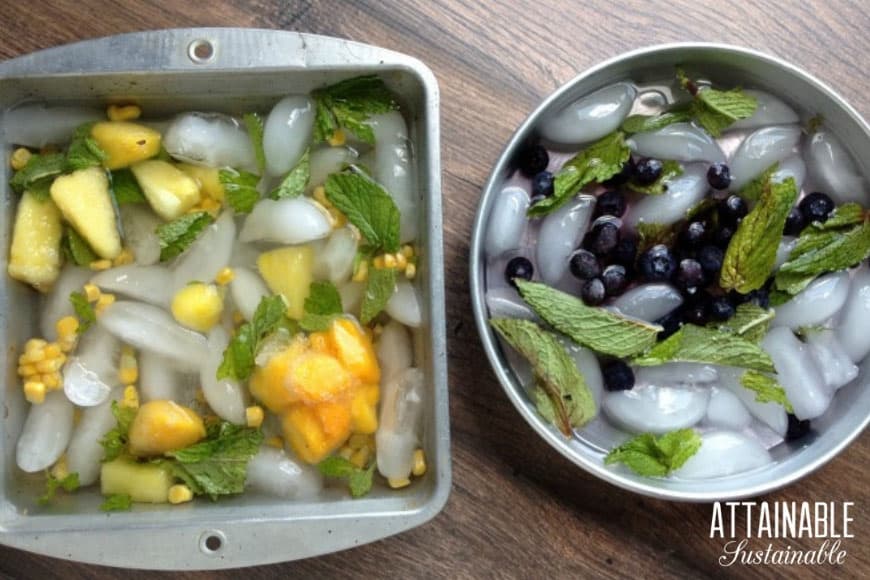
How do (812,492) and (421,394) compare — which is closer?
(421,394)

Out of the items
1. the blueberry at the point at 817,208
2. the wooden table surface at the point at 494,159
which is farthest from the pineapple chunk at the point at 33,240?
the blueberry at the point at 817,208

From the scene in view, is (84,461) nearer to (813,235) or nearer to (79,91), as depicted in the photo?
(79,91)

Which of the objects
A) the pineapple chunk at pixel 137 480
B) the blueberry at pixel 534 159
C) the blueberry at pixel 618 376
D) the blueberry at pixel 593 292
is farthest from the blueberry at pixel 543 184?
the pineapple chunk at pixel 137 480

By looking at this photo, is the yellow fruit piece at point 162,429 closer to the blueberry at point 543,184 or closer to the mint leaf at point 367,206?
the mint leaf at point 367,206

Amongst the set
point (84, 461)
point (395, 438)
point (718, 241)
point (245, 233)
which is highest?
point (718, 241)

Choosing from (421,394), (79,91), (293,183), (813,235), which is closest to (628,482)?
(421,394)

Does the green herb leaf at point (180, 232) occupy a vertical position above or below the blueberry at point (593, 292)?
below

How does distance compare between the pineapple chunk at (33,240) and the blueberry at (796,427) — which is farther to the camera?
the blueberry at (796,427)

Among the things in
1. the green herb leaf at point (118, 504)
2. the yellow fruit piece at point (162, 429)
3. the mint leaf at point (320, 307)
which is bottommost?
the green herb leaf at point (118, 504)
